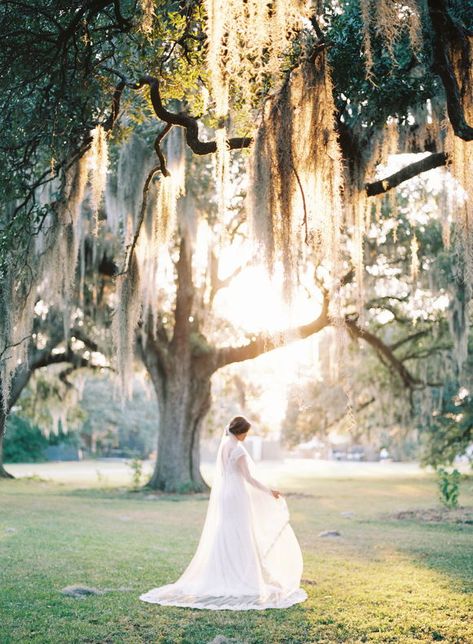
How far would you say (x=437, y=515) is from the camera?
512 inches

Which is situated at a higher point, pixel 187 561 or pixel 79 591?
pixel 79 591

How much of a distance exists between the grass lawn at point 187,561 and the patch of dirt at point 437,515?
53 mm

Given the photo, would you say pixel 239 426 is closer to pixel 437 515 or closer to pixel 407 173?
pixel 407 173

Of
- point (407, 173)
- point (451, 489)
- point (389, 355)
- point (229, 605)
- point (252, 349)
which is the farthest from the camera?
point (389, 355)

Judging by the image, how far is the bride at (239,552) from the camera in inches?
238

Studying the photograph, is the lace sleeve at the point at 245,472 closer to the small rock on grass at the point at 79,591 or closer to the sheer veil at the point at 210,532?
the sheer veil at the point at 210,532

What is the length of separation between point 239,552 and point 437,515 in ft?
25.2

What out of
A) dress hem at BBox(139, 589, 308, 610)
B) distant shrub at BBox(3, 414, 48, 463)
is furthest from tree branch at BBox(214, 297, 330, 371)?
distant shrub at BBox(3, 414, 48, 463)

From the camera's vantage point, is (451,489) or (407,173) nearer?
(407,173)

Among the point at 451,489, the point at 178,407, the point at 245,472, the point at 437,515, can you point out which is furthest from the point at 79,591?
the point at 178,407

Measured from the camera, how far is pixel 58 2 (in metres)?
5.04

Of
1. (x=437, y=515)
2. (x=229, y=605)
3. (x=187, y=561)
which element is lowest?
(x=437, y=515)

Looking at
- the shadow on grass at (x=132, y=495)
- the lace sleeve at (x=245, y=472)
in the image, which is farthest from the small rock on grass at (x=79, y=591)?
the shadow on grass at (x=132, y=495)

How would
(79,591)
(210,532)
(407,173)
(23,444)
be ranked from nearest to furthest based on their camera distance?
(79,591)
(210,532)
(407,173)
(23,444)
